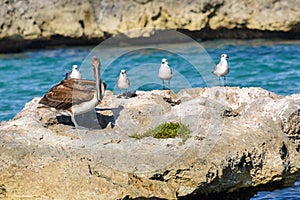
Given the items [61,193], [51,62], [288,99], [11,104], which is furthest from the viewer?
[51,62]

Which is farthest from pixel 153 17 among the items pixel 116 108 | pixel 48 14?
pixel 116 108

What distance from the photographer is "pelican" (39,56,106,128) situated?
792 centimetres

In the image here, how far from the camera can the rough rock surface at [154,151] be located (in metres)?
6.65

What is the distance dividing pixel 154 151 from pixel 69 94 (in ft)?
5.21

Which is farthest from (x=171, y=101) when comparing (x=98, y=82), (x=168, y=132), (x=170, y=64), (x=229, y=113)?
(x=170, y=64)

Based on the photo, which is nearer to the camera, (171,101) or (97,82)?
(97,82)

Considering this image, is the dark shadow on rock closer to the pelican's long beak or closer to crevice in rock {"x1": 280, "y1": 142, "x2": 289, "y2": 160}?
the pelican's long beak

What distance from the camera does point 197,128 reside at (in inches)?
299

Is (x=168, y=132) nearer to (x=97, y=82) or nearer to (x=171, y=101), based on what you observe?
(x=97, y=82)

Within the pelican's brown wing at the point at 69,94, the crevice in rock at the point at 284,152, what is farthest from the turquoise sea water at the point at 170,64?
the crevice in rock at the point at 284,152

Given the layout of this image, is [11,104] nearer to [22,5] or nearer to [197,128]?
[22,5]

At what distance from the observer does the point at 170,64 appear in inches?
802

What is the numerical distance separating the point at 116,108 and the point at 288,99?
6.60ft

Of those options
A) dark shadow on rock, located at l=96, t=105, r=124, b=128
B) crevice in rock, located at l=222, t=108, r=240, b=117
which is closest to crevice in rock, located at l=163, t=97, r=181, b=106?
dark shadow on rock, located at l=96, t=105, r=124, b=128
